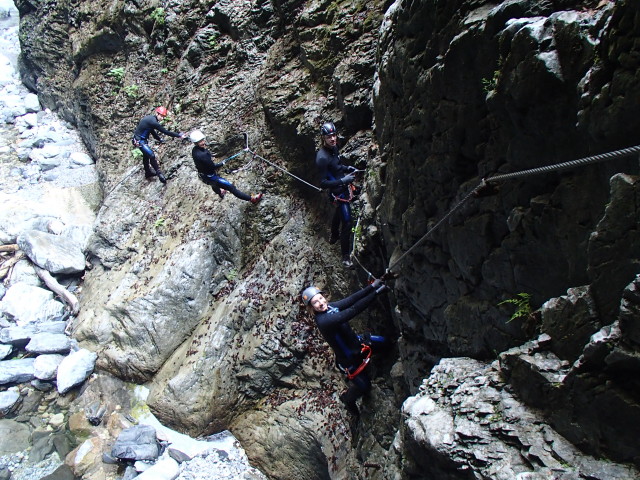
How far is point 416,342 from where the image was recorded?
5.91 m

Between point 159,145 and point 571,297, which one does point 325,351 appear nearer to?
point 571,297

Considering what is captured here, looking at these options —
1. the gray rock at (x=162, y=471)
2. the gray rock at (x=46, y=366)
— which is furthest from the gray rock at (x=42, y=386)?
the gray rock at (x=162, y=471)

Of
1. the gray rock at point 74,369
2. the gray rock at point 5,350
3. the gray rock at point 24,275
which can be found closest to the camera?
the gray rock at point 74,369

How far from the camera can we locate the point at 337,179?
25.4 feet

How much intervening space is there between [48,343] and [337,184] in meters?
10.3

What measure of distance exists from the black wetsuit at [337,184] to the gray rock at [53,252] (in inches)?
403

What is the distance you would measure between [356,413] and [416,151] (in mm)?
4865

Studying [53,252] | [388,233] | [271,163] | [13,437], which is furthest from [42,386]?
[388,233]

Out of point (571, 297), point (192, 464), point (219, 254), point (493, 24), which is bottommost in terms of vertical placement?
point (192, 464)

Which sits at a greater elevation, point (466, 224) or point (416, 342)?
point (466, 224)

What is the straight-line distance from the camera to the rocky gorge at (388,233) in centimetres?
290

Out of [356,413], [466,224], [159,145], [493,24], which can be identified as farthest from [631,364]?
[159,145]

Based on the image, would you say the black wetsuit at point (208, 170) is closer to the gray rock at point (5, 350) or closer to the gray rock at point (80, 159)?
the gray rock at point (5, 350)

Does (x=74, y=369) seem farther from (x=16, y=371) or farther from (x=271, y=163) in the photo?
(x=271, y=163)
